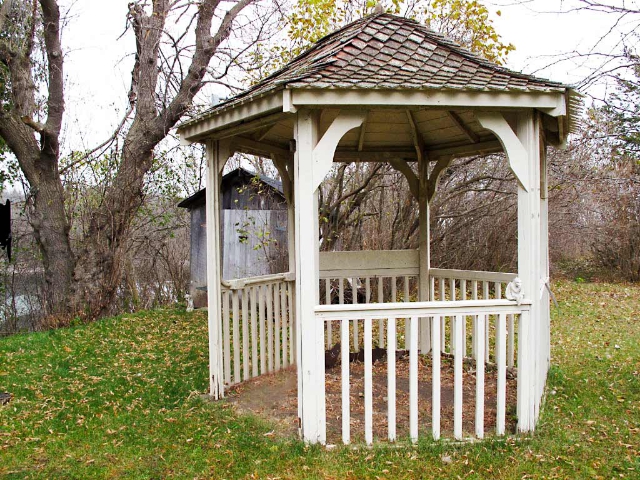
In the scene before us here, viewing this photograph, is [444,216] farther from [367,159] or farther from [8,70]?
[8,70]

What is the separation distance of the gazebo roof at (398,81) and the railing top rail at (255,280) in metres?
1.48

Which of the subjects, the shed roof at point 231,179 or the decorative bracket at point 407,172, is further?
the shed roof at point 231,179

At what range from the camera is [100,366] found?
6336 mm

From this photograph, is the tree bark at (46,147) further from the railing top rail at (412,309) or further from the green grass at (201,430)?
the railing top rail at (412,309)

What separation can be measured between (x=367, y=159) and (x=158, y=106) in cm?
560

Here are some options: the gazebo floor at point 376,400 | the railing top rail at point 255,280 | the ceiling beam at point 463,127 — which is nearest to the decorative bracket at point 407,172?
the ceiling beam at point 463,127

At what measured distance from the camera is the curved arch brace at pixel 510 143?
153 inches

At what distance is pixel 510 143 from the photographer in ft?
12.8

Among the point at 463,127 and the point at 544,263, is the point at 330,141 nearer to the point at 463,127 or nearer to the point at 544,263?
the point at 463,127

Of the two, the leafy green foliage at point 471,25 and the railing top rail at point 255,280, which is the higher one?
the leafy green foliage at point 471,25

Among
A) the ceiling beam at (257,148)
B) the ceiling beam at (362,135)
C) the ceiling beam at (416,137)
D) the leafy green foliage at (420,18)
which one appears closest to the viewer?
the ceiling beam at (257,148)

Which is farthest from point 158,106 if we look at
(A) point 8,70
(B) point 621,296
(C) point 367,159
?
(B) point 621,296

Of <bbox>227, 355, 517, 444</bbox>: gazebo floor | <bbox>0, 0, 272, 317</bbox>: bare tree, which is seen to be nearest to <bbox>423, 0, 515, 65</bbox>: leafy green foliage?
<bbox>0, 0, 272, 317</bbox>: bare tree

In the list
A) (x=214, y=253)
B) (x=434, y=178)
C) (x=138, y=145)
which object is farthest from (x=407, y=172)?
(x=138, y=145)
